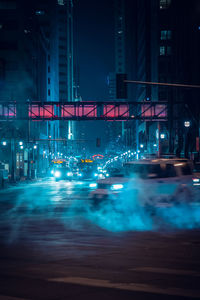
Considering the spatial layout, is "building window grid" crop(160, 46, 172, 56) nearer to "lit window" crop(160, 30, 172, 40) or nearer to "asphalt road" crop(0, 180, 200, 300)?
"lit window" crop(160, 30, 172, 40)

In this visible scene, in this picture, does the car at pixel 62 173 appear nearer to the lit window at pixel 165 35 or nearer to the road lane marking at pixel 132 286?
the road lane marking at pixel 132 286

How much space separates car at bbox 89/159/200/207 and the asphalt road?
0.83 m

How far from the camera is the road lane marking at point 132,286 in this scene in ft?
19.0

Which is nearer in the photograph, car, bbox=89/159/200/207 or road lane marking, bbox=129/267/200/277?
road lane marking, bbox=129/267/200/277

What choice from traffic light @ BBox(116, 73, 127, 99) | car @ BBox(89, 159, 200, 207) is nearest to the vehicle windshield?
car @ BBox(89, 159, 200, 207)

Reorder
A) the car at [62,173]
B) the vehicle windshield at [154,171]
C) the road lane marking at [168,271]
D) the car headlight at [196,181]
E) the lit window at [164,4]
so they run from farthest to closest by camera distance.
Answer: the lit window at [164,4] < the car at [62,173] < the car headlight at [196,181] < the vehicle windshield at [154,171] < the road lane marking at [168,271]

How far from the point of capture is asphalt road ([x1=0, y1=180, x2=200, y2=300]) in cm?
601

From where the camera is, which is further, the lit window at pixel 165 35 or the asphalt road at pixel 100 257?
the lit window at pixel 165 35

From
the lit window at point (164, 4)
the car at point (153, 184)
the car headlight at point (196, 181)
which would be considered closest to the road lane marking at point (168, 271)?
the car at point (153, 184)

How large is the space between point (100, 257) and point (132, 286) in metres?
2.23

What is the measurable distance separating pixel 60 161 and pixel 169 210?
43.2 metres

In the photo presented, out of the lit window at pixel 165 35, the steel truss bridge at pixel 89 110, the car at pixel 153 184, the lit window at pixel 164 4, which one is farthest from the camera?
the lit window at pixel 165 35

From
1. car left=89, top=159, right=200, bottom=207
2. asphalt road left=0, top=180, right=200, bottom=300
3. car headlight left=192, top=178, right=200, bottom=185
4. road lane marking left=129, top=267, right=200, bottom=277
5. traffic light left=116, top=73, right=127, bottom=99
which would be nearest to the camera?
asphalt road left=0, top=180, right=200, bottom=300

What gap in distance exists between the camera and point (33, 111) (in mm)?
56500
